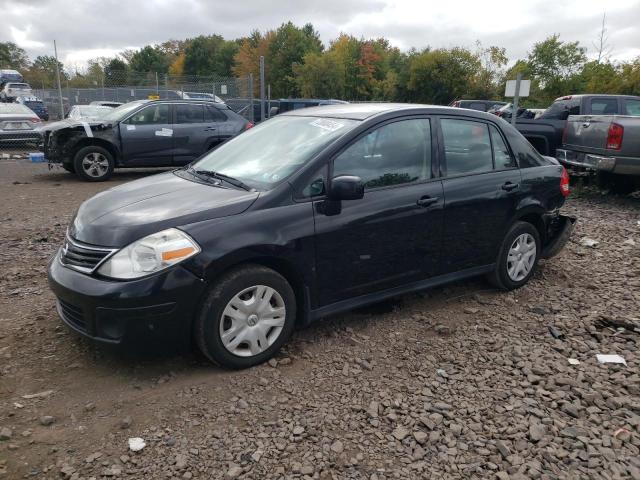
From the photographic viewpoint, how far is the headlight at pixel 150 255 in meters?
2.97

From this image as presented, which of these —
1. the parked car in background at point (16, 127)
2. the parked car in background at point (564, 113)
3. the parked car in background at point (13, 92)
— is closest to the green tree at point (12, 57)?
the parked car in background at point (13, 92)

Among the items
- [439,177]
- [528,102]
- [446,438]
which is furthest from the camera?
[528,102]

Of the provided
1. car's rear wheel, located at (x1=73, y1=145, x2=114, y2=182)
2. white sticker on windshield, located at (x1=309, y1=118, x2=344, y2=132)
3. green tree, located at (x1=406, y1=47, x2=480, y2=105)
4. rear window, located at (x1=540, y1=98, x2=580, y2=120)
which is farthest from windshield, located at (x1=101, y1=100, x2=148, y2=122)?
green tree, located at (x1=406, y1=47, x2=480, y2=105)

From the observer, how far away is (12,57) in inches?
3164

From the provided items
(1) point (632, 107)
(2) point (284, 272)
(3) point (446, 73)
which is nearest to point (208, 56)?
(3) point (446, 73)

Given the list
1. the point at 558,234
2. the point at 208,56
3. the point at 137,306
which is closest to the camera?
the point at 137,306

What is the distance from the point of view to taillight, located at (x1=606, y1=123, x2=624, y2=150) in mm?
8195

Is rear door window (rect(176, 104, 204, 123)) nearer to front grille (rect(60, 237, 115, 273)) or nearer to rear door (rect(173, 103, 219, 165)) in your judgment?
rear door (rect(173, 103, 219, 165))

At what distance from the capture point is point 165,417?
288 centimetres

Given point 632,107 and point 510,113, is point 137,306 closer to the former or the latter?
point 632,107

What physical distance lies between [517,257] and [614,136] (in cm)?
488

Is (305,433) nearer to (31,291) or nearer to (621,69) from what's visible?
(31,291)

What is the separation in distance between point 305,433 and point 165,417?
78 cm

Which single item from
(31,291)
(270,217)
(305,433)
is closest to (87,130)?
(31,291)
